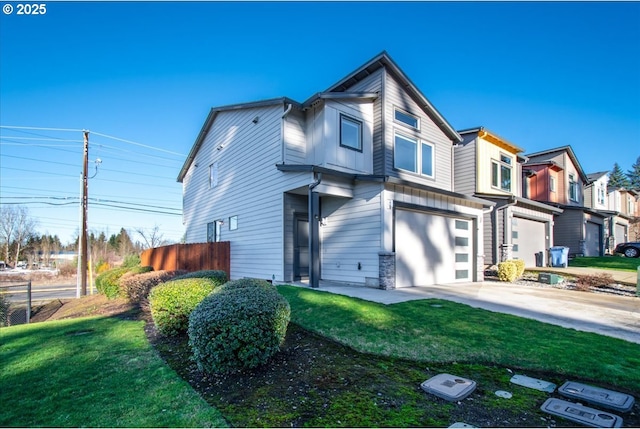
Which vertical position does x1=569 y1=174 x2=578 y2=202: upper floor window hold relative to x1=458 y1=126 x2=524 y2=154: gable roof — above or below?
below

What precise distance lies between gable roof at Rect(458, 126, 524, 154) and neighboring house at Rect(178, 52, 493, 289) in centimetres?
192

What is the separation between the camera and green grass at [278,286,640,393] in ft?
13.5

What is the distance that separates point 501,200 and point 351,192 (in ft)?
25.9

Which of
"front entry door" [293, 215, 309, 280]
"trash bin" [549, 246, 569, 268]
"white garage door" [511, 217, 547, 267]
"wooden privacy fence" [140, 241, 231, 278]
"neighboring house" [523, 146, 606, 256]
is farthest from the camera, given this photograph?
"neighboring house" [523, 146, 606, 256]

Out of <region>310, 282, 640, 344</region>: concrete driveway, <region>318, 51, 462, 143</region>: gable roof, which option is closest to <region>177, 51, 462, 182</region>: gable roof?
<region>318, 51, 462, 143</region>: gable roof

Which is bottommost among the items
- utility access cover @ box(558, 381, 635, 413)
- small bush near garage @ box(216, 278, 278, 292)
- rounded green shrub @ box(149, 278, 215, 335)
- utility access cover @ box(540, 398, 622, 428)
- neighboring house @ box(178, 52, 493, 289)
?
utility access cover @ box(558, 381, 635, 413)

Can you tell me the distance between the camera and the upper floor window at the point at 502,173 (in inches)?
656

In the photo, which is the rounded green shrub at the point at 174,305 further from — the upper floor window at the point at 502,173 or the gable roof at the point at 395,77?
the upper floor window at the point at 502,173

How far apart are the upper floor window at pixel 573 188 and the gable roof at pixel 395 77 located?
565 inches

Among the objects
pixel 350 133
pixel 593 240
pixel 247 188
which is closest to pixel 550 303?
pixel 350 133

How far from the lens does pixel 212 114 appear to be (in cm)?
1502

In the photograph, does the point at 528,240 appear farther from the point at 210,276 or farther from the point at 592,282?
the point at 210,276

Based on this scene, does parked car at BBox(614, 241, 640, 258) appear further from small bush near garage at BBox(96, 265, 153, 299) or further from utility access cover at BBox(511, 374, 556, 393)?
small bush near garage at BBox(96, 265, 153, 299)

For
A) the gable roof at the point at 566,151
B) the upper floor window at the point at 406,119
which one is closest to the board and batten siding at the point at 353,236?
the upper floor window at the point at 406,119
